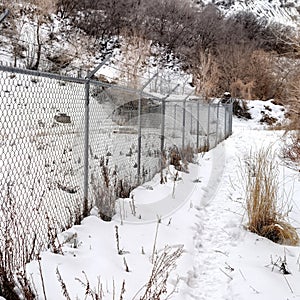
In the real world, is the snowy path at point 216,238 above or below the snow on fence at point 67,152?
below

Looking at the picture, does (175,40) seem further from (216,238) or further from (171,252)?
(171,252)

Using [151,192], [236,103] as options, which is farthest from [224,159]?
[236,103]

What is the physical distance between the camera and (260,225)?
12.7 ft

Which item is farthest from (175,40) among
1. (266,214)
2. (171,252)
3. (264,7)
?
(171,252)

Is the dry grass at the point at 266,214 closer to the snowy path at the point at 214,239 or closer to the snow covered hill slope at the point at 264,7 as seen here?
the snowy path at the point at 214,239

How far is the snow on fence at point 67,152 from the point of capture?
3.12 meters

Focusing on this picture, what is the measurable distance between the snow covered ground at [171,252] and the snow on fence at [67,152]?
0.25 m

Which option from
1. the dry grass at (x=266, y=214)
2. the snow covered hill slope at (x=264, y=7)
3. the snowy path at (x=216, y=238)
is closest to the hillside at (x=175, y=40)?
the snow covered hill slope at (x=264, y=7)

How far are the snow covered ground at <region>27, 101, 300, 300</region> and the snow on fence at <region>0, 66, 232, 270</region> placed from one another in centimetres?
25

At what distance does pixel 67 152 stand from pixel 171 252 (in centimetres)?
371

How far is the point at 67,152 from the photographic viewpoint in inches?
251

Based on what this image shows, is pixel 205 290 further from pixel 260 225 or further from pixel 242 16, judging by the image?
pixel 242 16

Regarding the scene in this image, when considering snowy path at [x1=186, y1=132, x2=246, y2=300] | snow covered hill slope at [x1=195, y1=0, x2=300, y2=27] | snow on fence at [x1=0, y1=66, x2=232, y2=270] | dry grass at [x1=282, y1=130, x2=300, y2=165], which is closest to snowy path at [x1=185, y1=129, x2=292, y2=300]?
snowy path at [x1=186, y1=132, x2=246, y2=300]

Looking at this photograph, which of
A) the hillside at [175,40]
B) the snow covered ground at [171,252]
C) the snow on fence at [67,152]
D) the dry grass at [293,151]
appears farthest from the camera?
the hillside at [175,40]
